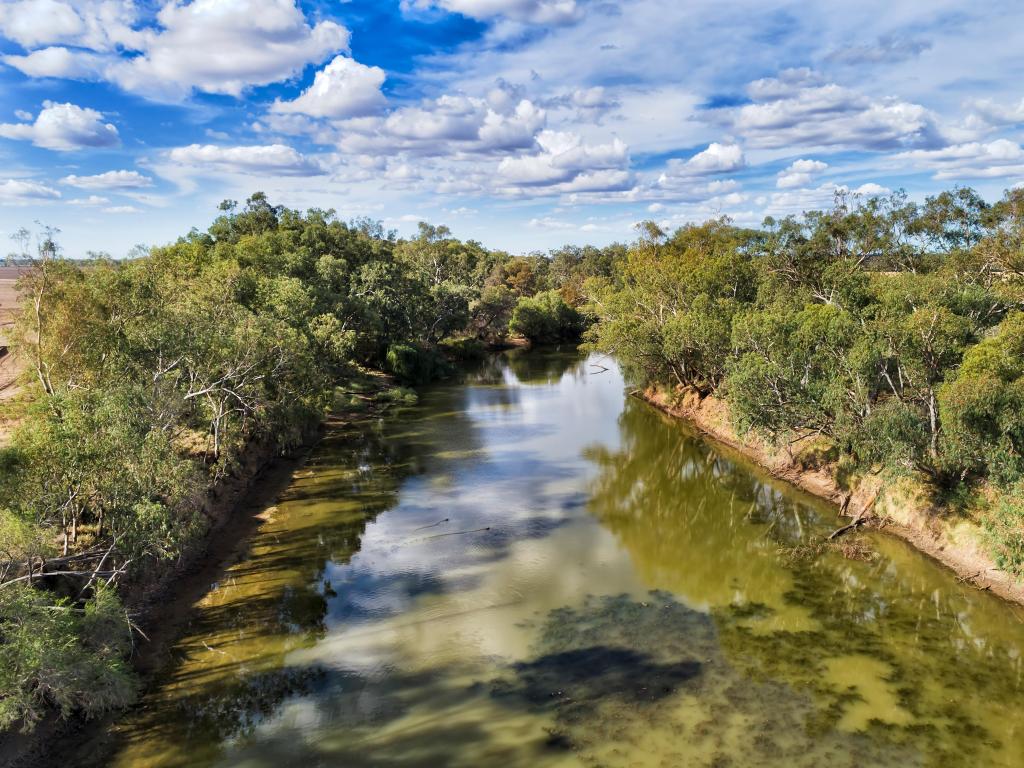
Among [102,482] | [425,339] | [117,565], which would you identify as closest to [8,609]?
[102,482]

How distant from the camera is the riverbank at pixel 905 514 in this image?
2273 cm

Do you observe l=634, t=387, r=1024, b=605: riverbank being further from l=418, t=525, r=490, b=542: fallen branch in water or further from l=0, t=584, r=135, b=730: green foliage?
l=0, t=584, r=135, b=730: green foliage

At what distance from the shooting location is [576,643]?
65.5 ft

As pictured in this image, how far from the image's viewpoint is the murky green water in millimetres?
15883

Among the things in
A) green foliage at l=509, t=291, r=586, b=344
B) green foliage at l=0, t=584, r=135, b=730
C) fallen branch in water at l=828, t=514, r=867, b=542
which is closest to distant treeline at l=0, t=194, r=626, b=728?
green foliage at l=0, t=584, r=135, b=730

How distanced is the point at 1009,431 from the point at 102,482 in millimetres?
27942

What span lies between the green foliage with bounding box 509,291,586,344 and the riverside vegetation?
106 feet

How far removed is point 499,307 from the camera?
87688mm

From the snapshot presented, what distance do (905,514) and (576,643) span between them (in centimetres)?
1597

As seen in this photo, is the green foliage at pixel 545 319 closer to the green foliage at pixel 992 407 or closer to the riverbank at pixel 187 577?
the riverbank at pixel 187 577

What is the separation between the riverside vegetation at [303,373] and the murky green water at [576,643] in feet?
9.62

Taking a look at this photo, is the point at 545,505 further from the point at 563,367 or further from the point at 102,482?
the point at 563,367

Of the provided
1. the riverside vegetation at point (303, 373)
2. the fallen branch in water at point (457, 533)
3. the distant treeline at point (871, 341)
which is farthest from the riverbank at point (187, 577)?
the distant treeline at point (871, 341)

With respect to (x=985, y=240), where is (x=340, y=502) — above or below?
below
